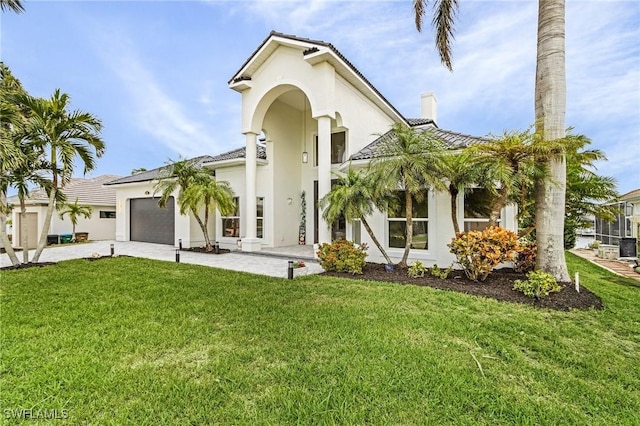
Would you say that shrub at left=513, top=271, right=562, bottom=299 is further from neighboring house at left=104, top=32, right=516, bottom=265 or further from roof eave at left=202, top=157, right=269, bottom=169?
roof eave at left=202, top=157, right=269, bottom=169

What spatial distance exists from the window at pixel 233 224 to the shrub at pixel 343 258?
734cm

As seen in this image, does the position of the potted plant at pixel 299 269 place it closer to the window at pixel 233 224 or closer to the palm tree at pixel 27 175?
the window at pixel 233 224

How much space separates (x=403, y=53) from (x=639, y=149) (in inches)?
446

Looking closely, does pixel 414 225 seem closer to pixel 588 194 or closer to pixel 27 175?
pixel 588 194

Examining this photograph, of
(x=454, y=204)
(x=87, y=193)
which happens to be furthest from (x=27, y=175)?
(x=87, y=193)

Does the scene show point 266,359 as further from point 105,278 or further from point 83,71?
point 83,71

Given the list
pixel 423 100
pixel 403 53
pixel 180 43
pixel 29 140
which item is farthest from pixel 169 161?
pixel 423 100

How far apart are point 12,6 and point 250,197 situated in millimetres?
A: 13674

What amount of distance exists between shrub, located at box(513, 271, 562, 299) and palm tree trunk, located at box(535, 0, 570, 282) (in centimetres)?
88

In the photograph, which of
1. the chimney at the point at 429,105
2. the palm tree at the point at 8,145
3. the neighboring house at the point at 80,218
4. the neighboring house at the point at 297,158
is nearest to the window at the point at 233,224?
the neighboring house at the point at 297,158

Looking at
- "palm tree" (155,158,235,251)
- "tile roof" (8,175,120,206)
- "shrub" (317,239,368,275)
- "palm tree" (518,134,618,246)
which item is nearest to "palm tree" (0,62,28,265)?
"palm tree" (155,158,235,251)

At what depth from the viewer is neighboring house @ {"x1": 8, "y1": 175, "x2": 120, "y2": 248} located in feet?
69.0

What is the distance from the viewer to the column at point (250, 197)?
47.4 ft

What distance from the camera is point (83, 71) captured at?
1647 centimetres
